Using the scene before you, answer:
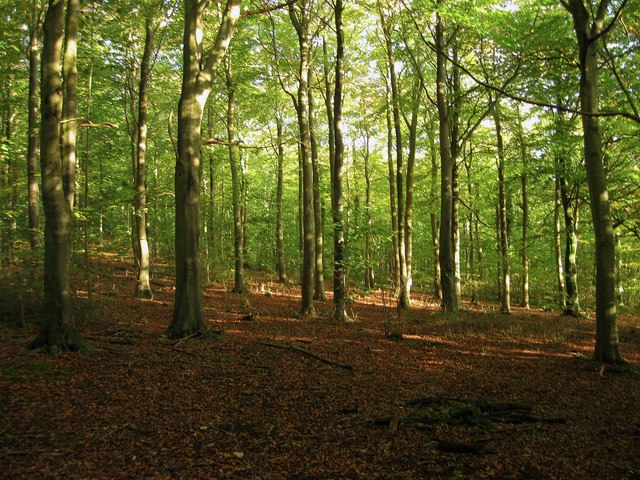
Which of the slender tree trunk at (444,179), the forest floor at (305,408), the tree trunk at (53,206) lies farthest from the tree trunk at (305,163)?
the tree trunk at (53,206)

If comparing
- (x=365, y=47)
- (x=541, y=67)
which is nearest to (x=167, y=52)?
(x=365, y=47)

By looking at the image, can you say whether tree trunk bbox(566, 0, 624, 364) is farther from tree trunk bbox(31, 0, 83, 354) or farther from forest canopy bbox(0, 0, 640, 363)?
tree trunk bbox(31, 0, 83, 354)

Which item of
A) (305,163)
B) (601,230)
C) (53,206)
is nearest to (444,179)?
(305,163)

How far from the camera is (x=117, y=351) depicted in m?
7.31

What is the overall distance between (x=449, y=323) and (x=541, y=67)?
8.21 m

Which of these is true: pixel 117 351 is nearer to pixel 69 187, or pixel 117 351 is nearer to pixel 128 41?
pixel 69 187

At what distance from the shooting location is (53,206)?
678 centimetres

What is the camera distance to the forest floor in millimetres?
3867

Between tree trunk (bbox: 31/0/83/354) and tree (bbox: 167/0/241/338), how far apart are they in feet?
7.25

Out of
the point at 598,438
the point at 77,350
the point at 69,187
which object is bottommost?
the point at 598,438

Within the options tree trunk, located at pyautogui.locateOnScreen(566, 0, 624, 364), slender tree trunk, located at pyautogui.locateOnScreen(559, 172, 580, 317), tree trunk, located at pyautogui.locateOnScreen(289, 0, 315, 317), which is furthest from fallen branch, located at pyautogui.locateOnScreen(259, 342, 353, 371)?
slender tree trunk, located at pyautogui.locateOnScreen(559, 172, 580, 317)

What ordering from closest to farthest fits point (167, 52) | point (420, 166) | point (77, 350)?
point (77, 350) < point (167, 52) < point (420, 166)

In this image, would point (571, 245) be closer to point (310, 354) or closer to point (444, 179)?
point (444, 179)

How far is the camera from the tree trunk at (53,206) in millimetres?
6738
